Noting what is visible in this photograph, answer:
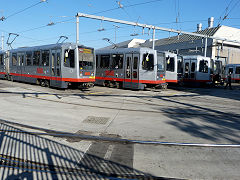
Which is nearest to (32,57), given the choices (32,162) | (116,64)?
(116,64)

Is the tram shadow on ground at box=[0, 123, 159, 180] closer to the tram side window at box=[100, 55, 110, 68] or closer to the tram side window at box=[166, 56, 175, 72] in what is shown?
the tram side window at box=[100, 55, 110, 68]

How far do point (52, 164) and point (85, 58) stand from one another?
11.0 meters

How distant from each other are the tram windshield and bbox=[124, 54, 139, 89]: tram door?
2721 mm

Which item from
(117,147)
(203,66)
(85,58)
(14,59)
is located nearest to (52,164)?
(117,147)

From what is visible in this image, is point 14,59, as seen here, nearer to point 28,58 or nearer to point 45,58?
point 28,58

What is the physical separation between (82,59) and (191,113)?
832 centimetres

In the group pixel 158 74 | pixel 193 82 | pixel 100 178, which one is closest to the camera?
pixel 100 178

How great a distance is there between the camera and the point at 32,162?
3.74m

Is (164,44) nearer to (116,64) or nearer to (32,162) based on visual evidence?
(116,64)

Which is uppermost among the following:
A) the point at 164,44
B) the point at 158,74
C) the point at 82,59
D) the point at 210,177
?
the point at 164,44

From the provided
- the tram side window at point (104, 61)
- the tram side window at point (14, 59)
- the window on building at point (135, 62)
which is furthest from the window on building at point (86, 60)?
the tram side window at point (14, 59)

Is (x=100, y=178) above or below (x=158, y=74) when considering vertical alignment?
below

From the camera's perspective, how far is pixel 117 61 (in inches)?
642

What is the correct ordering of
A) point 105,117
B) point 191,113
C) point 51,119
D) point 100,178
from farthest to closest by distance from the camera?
point 191,113, point 105,117, point 51,119, point 100,178
